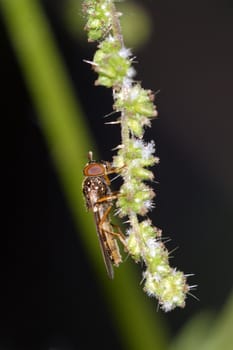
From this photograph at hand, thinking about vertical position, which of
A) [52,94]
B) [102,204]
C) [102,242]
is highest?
[52,94]

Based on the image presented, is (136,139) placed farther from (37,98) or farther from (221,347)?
(37,98)

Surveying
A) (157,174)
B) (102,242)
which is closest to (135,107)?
(102,242)

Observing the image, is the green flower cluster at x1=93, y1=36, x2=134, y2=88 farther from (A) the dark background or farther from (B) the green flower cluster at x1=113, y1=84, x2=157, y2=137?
(A) the dark background

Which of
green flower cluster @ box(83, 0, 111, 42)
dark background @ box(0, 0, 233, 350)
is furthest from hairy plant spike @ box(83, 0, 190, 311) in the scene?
dark background @ box(0, 0, 233, 350)

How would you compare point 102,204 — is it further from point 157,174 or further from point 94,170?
point 157,174

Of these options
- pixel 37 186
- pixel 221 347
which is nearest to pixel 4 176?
pixel 37 186

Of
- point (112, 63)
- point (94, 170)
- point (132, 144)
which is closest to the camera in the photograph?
point (112, 63)

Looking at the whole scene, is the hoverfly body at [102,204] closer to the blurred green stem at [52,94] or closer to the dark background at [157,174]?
the blurred green stem at [52,94]
